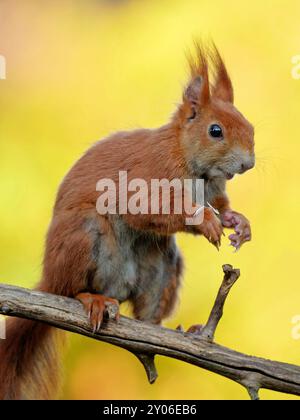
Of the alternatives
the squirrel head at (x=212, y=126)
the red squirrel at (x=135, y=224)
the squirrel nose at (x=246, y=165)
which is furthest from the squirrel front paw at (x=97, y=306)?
the squirrel nose at (x=246, y=165)

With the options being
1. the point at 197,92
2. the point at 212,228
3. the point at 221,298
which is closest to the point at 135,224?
the point at 212,228

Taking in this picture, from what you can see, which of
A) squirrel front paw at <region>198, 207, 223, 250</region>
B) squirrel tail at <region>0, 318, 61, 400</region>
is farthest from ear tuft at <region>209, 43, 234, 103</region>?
squirrel tail at <region>0, 318, 61, 400</region>

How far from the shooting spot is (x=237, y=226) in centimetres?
364

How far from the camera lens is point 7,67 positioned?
5.20 m

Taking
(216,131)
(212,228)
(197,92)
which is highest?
(197,92)

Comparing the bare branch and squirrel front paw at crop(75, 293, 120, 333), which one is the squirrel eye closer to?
the bare branch

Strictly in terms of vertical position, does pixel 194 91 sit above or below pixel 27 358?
above

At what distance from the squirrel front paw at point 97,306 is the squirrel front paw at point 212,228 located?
0.45 meters

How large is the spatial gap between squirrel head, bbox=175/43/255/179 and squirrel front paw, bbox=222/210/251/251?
208mm

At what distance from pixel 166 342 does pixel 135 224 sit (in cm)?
49

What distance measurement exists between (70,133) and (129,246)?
4.38ft

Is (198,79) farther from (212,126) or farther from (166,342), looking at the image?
(166,342)

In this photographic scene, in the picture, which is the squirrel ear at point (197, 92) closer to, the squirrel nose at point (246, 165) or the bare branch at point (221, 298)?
the squirrel nose at point (246, 165)

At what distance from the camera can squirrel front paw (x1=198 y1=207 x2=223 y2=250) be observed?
3.37 m
